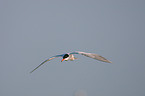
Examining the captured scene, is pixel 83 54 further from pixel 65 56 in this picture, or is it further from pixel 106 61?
pixel 65 56

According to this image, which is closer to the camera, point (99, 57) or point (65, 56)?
point (99, 57)

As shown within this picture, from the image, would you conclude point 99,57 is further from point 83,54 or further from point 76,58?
point 76,58

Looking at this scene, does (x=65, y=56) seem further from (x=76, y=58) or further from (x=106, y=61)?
(x=106, y=61)

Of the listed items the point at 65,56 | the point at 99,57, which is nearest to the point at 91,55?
the point at 99,57

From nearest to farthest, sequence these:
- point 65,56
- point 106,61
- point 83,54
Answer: point 106,61, point 83,54, point 65,56

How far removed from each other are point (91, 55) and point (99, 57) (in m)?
0.64

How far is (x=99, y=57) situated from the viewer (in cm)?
2289

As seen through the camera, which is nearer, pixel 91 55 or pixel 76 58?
pixel 91 55

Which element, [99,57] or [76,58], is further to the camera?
[76,58]

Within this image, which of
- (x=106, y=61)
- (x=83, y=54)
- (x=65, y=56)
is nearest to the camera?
(x=106, y=61)

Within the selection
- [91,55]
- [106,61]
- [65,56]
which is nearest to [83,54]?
[91,55]

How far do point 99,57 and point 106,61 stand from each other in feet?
3.55

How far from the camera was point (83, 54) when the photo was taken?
23.4m

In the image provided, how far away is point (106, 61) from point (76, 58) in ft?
28.0
